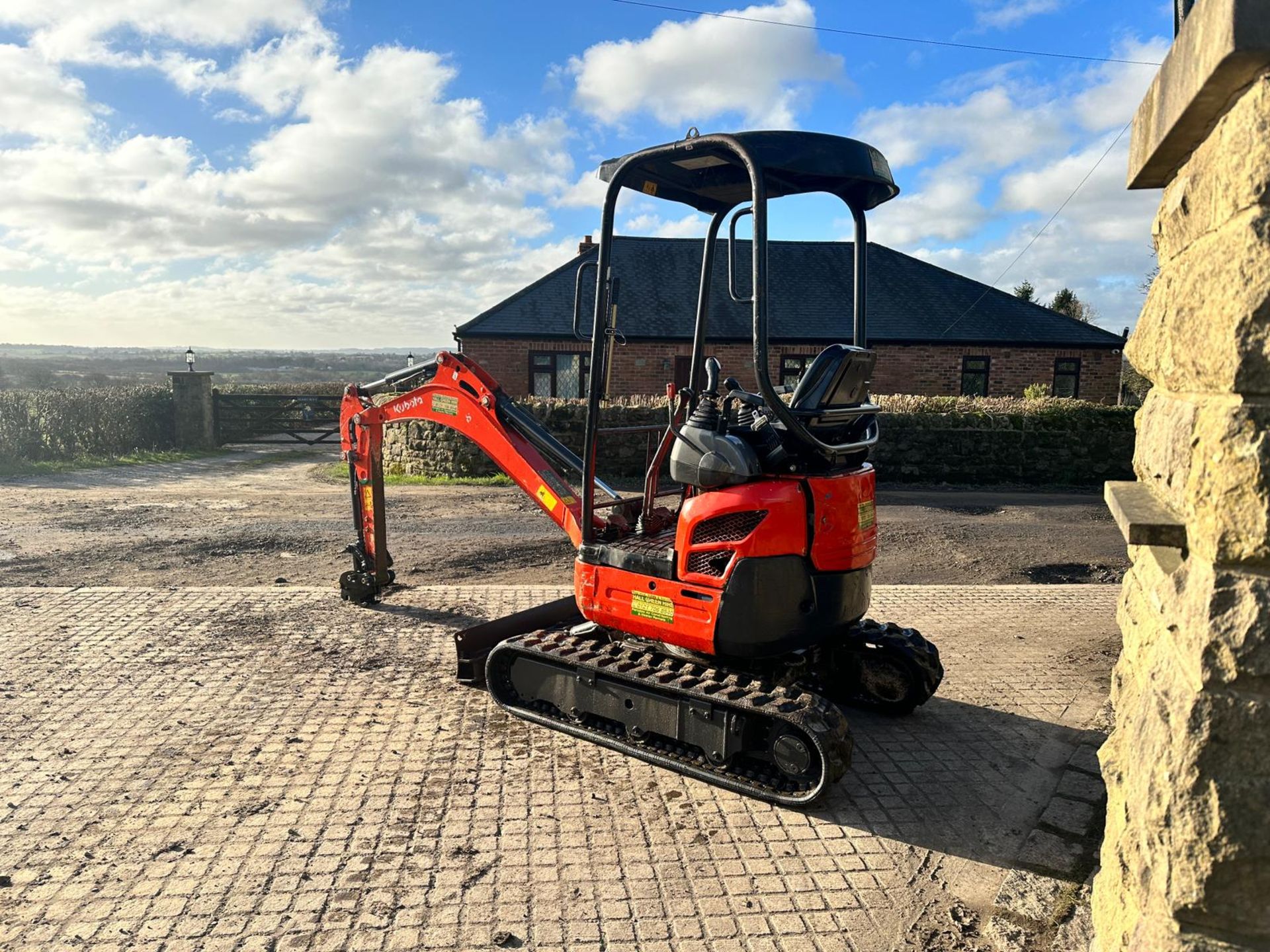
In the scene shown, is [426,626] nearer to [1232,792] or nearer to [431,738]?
[431,738]

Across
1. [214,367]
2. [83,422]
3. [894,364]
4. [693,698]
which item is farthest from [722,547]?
[214,367]

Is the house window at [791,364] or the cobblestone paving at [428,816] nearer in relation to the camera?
the cobblestone paving at [428,816]

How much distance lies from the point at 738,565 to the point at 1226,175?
2.96 m

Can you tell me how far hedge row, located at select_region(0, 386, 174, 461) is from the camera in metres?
18.7

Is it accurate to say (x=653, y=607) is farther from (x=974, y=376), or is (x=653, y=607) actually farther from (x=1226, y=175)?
(x=974, y=376)

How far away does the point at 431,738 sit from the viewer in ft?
17.1

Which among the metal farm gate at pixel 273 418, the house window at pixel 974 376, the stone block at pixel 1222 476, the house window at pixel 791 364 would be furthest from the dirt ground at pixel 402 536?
the house window at pixel 974 376

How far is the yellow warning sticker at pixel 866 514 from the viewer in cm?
482

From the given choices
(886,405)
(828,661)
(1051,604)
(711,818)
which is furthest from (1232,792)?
(886,405)

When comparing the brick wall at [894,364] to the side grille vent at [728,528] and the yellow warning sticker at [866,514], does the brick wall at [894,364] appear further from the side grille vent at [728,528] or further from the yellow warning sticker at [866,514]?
the side grille vent at [728,528]

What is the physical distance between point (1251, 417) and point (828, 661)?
164 inches

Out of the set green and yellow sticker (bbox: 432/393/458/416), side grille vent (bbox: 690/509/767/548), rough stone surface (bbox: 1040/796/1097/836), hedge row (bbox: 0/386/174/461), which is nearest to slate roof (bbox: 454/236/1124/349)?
hedge row (bbox: 0/386/174/461)

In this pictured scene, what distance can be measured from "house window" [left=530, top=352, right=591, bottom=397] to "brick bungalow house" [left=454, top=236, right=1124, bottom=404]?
0.12 ft

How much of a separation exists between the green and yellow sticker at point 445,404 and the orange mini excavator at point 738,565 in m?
1.76
